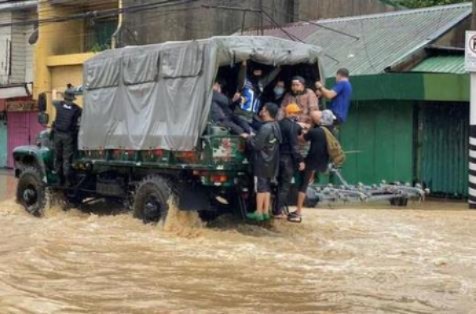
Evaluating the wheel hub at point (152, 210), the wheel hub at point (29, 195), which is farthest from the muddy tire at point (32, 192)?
the wheel hub at point (152, 210)

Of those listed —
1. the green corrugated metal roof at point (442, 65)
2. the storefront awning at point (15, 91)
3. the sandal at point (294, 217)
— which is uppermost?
the green corrugated metal roof at point (442, 65)

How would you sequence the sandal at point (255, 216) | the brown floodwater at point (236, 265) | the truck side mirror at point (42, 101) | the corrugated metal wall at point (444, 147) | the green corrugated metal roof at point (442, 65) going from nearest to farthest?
→ the brown floodwater at point (236, 265), the sandal at point (255, 216), the truck side mirror at point (42, 101), the green corrugated metal roof at point (442, 65), the corrugated metal wall at point (444, 147)

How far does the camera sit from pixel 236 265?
9.76 meters

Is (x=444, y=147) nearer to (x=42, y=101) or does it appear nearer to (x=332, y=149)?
(x=332, y=149)

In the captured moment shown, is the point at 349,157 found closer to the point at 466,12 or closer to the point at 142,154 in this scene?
the point at 466,12

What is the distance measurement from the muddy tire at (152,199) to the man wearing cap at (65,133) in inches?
88.0

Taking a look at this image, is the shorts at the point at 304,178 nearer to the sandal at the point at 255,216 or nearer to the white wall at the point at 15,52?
the sandal at the point at 255,216

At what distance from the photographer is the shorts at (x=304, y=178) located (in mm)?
12219

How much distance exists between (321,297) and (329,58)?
54.9 ft

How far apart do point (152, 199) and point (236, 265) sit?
282 cm

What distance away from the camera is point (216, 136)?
37.2 feet

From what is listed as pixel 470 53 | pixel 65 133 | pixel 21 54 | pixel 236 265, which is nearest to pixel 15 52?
pixel 21 54

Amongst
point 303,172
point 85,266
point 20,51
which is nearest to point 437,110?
point 303,172

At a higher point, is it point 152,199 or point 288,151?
point 288,151
